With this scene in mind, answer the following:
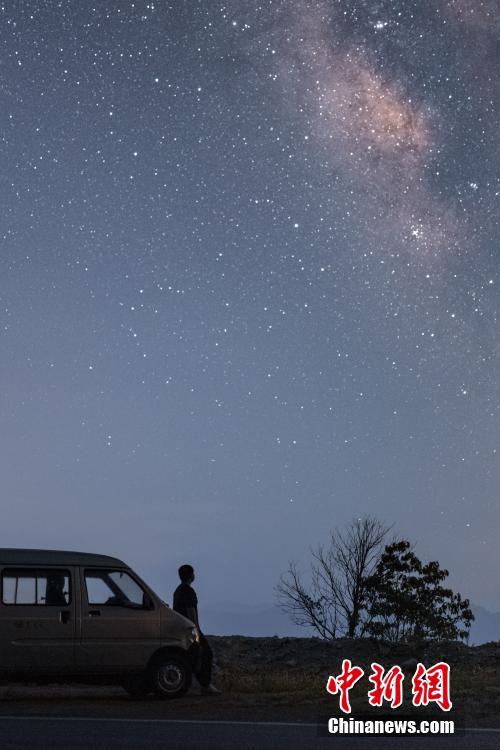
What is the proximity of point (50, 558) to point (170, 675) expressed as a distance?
2.10 meters

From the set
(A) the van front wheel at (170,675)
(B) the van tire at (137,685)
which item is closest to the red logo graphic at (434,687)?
(A) the van front wheel at (170,675)

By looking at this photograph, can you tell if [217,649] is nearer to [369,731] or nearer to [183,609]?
[183,609]

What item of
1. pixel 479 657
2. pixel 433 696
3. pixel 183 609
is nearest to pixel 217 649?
pixel 479 657

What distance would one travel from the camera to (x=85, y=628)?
486 inches

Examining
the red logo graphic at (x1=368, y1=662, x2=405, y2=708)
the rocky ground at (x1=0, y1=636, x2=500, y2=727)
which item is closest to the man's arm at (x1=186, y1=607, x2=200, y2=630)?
the rocky ground at (x1=0, y1=636, x2=500, y2=727)

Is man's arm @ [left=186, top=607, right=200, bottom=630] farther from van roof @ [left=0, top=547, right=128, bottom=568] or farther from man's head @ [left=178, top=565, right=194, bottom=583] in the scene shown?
van roof @ [left=0, top=547, right=128, bottom=568]

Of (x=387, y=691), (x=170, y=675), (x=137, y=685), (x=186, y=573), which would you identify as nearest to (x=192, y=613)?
(x=186, y=573)

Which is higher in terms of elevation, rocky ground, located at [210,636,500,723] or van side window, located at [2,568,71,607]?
van side window, located at [2,568,71,607]

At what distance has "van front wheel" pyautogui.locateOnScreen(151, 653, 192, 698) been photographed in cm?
1250

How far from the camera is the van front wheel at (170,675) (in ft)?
41.0

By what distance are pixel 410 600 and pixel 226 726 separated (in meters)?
22.4

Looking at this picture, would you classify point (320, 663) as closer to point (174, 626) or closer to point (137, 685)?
point (137, 685)

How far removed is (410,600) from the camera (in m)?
31.5

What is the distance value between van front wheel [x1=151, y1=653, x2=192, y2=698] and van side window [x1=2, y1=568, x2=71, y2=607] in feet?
4.60
